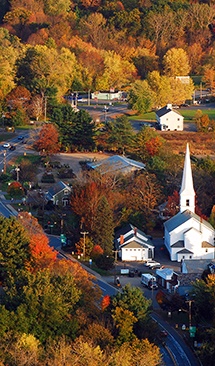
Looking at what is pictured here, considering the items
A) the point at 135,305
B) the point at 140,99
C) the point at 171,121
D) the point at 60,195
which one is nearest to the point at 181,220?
the point at 60,195

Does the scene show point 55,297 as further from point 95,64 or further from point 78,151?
point 95,64

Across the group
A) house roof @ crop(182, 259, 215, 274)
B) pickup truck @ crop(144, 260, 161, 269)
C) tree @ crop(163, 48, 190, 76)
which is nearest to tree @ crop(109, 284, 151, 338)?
house roof @ crop(182, 259, 215, 274)

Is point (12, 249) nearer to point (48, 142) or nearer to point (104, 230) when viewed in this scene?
point (104, 230)

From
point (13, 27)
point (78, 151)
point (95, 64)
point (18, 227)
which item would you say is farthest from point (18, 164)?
point (13, 27)

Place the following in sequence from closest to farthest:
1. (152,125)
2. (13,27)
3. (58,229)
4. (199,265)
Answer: (199,265) < (58,229) < (152,125) < (13,27)

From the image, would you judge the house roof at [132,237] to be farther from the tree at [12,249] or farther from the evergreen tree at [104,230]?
the tree at [12,249]

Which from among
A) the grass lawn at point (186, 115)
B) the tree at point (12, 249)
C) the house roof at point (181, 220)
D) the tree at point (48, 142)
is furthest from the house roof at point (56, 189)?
the grass lawn at point (186, 115)
